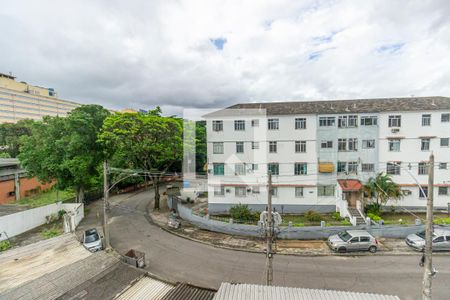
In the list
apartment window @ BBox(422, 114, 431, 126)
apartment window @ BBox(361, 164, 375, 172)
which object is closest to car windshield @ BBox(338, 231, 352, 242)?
apartment window @ BBox(361, 164, 375, 172)

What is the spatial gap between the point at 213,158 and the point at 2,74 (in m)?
117

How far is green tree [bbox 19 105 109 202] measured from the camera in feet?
72.3

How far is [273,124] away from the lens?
23.2 metres

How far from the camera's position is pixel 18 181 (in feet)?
103

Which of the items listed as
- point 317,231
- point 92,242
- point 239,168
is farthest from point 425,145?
point 92,242

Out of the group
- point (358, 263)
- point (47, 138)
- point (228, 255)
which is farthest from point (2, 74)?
point (358, 263)

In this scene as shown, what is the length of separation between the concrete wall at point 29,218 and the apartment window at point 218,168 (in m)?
14.7

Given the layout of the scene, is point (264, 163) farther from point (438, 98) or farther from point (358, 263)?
point (438, 98)

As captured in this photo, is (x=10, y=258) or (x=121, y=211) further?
(x=121, y=211)

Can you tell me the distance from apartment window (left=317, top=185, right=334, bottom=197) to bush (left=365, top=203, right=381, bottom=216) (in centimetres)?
349

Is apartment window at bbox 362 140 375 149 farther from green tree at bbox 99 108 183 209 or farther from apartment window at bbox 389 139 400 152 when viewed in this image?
green tree at bbox 99 108 183 209

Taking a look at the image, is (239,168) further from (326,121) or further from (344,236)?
(344,236)

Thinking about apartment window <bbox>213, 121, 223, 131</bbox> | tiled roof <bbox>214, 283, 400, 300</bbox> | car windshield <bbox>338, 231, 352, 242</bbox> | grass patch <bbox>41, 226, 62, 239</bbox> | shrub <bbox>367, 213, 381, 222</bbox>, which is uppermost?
apartment window <bbox>213, 121, 223, 131</bbox>

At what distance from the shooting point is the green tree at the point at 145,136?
21916mm
